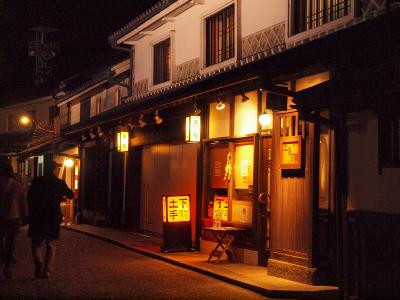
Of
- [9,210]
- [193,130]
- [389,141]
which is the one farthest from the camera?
[193,130]

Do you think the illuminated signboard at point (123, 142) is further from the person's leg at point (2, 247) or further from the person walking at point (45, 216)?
the person's leg at point (2, 247)

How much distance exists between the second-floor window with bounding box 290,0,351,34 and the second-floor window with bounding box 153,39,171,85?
759cm

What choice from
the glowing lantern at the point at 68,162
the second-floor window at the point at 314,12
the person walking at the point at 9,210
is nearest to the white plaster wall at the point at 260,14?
the second-floor window at the point at 314,12

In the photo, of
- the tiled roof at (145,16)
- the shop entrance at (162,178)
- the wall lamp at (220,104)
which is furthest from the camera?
the tiled roof at (145,16)

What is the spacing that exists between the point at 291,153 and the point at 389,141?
2.03 m

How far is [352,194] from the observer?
11.1m

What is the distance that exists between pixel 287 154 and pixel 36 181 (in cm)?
492

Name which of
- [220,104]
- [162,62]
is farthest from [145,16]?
[220,104]

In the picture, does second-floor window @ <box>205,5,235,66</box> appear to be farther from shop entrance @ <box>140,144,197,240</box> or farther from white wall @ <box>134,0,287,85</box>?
shop entrance @ <box>140,144,197,240</box>

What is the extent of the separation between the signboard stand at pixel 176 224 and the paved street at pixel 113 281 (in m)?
0.79

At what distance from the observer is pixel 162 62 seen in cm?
2145

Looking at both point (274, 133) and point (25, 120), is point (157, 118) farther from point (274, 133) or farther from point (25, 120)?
point (25, 120)

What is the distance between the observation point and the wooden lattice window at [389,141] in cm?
1024

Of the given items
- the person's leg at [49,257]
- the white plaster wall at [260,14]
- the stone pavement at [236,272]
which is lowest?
the stone pavement at [236,272]
